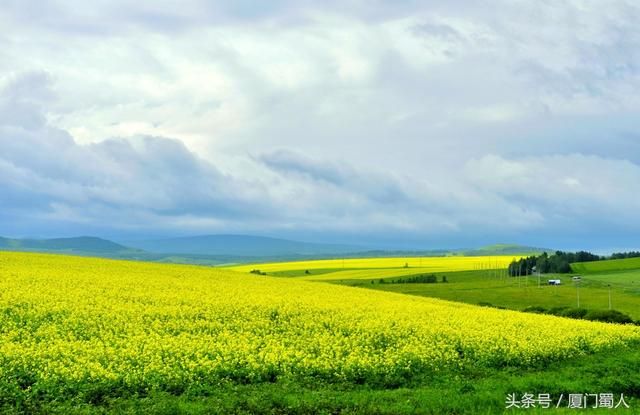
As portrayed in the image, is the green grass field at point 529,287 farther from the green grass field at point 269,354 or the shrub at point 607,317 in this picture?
the green grass field at point 269,354

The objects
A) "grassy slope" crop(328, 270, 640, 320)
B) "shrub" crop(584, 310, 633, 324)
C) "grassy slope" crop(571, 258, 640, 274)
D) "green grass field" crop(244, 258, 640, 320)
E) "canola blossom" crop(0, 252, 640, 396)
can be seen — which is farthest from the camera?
"grassy slope" crop(571, 258, 640, 274)

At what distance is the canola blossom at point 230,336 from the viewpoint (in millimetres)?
17969

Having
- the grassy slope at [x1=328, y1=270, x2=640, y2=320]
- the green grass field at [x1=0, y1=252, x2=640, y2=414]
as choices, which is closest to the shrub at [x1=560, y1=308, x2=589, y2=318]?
the grassy slope at [x1=328, y1=270, x2=640, y2=320]

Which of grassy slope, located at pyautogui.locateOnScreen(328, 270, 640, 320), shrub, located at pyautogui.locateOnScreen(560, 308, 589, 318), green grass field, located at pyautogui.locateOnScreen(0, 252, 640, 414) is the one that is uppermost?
green grass field, located at pyautogui.locateOnScreen(0, 252, 640, 414)

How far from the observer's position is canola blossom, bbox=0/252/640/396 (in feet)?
59.0

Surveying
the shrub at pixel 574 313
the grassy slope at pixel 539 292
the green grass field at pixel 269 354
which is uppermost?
the green grass field at pixel 269 354

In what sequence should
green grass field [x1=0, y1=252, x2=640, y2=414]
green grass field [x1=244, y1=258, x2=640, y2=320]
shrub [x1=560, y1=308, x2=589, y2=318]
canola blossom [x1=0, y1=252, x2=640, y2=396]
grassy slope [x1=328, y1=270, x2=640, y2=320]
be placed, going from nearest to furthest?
green grass field [x1=0, y1=252, x2=640, y2=414], canola blossom [x1=0, y1=252, x2=640, y2=396], shrub [x1=560, y1=308, x2=589, y2=318], grassy slope [x1=328, y1=270, x2=640, y2=320], green grass field [x1=244, y1=258, x2=640, y2=320]

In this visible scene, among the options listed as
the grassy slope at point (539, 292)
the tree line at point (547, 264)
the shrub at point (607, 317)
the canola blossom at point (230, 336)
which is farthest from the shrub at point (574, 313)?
the tree line at point (547, 264)

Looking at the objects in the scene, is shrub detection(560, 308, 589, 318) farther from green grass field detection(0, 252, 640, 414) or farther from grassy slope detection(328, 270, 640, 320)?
green grass field detection(0, 252, 640, 414)

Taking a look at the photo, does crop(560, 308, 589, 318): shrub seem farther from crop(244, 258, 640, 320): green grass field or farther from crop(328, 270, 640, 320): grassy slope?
crop(328, 270, 640, 320): grassy slope

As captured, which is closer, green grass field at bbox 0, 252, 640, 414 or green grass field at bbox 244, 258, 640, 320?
green grass field at bbox 0, 252, 640, 414

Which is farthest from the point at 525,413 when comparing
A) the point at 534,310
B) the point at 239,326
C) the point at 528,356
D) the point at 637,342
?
the point at 534,310

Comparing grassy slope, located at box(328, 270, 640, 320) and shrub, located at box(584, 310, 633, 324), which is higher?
shrub, located at box(584, 310, 633, 324)

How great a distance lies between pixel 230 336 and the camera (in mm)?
22281
